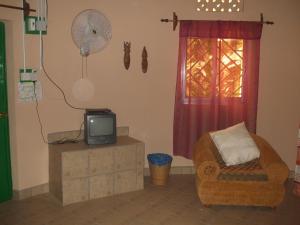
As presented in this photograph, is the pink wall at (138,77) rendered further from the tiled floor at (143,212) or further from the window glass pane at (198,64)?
the tiled floor at (143,212)

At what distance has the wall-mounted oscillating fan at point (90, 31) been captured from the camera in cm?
390

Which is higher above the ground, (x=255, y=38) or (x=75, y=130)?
(x=255, y=38)

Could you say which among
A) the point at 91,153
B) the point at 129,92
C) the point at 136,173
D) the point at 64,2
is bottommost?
the point at 136,173

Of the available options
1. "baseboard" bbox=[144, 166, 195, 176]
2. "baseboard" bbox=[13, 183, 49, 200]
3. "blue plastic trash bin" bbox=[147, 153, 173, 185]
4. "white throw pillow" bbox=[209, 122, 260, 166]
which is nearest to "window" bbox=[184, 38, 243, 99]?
"white throw pillow" bbox=[209, 122, 260, 166]

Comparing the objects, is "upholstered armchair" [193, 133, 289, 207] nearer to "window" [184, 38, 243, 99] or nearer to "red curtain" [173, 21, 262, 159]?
"red curtain" [173, 21, 262, 159]

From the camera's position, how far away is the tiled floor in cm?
321

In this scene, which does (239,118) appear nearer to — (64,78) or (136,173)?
(136,173)

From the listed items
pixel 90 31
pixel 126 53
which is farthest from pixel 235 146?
pixel 90 31

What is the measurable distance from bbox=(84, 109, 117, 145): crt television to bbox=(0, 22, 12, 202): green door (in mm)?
824

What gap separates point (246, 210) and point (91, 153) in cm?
171

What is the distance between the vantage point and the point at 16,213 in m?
3.36

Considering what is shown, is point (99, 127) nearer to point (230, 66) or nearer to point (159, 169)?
point (159, 169)

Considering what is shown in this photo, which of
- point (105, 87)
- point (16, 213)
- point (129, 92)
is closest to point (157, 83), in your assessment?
point (129, 92)

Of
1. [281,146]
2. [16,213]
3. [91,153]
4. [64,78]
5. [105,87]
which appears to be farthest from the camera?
[281,146]
